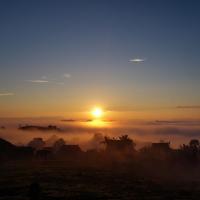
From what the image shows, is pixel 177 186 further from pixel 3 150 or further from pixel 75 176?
pixel 3 150

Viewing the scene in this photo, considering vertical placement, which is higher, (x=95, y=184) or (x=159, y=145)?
(x=159, y=145)

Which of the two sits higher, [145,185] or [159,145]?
[159,145]

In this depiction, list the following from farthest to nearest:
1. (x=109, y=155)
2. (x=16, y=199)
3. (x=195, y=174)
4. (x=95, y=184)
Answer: (x=109, y=155) < (x=195, y=174) < (x=95, y=184) < (x=16, y=199)

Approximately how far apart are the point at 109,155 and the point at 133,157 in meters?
12.1

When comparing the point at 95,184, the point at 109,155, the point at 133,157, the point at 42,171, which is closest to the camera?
the point at 95,184

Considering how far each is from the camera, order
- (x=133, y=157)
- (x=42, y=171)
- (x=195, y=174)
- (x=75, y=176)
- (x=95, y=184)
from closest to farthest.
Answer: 1. (x=95, y=184)
2. (x=75, y=176)
3. (x=42, y=171)
4. (x=195, y=174)
5. (x=133, y=157)

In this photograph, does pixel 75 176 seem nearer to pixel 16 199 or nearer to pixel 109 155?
pixel 16 199

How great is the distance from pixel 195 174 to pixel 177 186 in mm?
32979

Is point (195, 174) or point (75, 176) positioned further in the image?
point (195, 174)

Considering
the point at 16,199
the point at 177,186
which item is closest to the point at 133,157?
the point at 177,186

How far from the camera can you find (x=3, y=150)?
143 meters

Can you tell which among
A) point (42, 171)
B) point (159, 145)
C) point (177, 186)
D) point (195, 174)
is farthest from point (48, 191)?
point (159, 145)

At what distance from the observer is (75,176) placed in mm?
85750

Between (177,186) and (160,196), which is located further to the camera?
(177,186)
